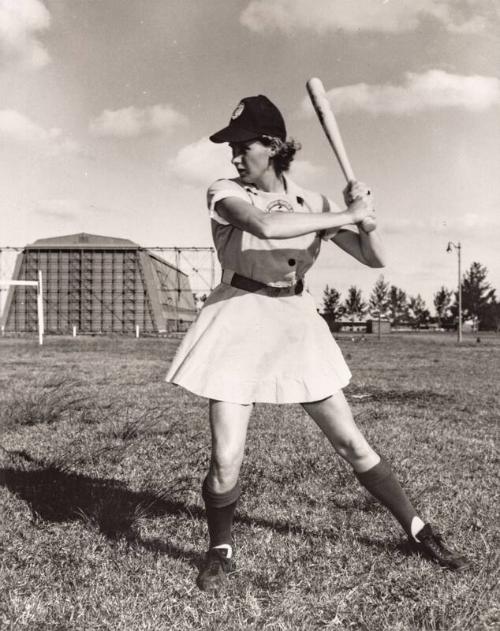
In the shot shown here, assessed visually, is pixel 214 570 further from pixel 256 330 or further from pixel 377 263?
pixel 377 263

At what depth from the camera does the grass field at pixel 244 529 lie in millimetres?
2584

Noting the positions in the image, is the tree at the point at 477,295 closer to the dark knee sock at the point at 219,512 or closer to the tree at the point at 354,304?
the tree at the point at 354,304

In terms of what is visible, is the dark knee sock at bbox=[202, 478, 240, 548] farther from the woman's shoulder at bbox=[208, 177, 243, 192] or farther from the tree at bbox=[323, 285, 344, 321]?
the tree at bbox=[323, 285, 344, 321]

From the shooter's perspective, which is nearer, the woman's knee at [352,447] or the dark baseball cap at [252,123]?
the dark baseball cap at [252,123]

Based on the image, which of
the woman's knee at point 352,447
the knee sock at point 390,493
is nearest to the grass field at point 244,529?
the knee sock at point 390,493

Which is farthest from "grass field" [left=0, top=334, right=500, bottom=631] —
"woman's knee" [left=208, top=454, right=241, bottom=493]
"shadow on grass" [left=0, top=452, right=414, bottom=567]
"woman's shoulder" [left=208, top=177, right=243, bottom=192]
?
"woman's shoulder" [left=208, top=177, right=243, bottom=192]

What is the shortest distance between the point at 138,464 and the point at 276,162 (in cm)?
298

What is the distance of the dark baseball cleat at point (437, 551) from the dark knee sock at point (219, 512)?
0.88 meters

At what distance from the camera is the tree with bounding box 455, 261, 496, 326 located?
8012 cm

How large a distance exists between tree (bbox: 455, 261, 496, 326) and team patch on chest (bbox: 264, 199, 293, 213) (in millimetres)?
81561

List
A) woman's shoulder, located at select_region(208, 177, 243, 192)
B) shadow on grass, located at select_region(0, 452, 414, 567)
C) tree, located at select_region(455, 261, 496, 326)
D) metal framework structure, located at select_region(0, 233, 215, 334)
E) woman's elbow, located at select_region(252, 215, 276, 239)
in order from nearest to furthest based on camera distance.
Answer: woman's elbow, located at select_region(252, 215, 276, 239) < woman's shoulder, located at select_region(208, 177, 243, 192) < shadow on grass, located at select_region(0, 452, 414, 567) < metal framework structure, located at select_region(0, 233, 215, 334) < tree, located at select_region(455, 261, 496, 326)

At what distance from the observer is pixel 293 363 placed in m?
2.87

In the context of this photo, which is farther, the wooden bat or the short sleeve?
the wooden bat

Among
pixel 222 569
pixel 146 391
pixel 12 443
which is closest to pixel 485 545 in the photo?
pixel 222 569
